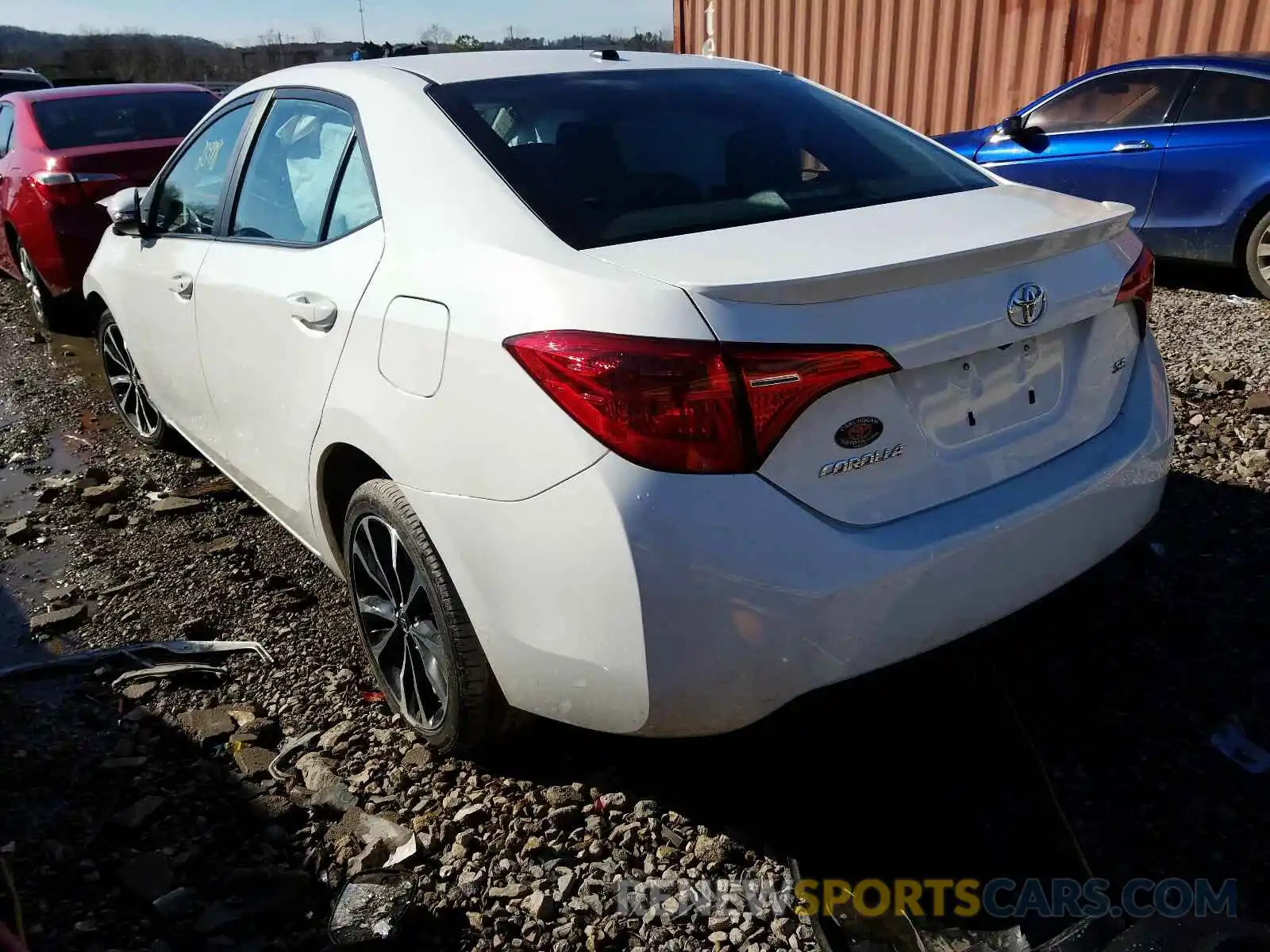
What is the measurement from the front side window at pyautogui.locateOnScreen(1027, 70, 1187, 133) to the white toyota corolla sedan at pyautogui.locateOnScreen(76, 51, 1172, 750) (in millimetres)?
4624

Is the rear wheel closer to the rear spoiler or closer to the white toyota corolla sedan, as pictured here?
the white toyota corolla sedan

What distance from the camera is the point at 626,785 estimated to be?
251 cm

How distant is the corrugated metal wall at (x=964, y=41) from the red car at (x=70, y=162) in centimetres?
650

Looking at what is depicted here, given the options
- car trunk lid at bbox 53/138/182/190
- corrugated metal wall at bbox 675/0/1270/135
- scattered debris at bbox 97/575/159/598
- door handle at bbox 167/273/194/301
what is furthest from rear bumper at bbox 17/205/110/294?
corrugated metal wall at bbox 675/0/1270/135

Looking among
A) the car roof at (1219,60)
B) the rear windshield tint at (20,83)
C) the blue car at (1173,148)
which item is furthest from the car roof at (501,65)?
the rear windshield tint at (20,83)

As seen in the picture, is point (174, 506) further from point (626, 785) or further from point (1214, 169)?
point (1214, 169)

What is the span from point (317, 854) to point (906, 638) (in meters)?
1.42

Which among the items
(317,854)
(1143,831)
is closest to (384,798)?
(317,854)

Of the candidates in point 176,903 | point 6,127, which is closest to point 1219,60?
point 176,903

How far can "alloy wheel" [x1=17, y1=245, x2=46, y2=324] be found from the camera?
7199 mm

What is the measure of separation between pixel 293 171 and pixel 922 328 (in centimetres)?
200

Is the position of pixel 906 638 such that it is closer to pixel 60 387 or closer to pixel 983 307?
pixel 983 307

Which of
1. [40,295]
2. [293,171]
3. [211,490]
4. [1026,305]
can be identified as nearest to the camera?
[1026,305]

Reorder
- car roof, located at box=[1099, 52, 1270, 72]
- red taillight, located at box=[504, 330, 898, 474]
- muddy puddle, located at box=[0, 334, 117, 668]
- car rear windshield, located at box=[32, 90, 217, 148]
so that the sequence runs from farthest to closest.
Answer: car rear windshield, located at box=[32, 90, 217, 148] < car roof, located at box=[1099, 52, 1270, 72] < muddy puddle, located at box=[0, 334, 117, 668] < red taillight, located at box=[504, 330, 898, 474]
